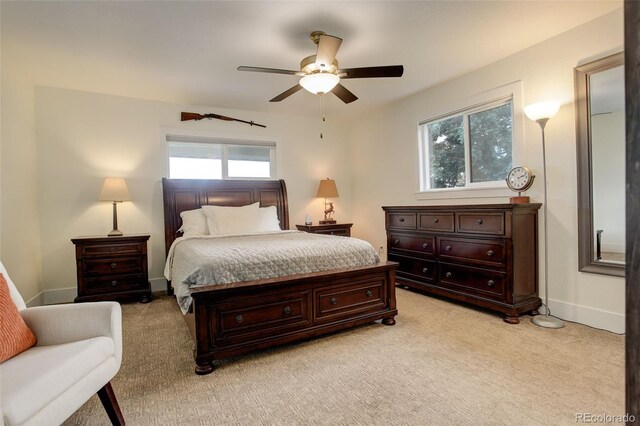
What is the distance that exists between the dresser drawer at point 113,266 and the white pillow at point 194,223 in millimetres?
594

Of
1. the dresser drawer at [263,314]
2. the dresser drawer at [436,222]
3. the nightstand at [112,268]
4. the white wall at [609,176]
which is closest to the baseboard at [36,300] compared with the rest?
the nightstand at [112,268]

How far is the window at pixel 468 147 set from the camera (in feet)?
11.0

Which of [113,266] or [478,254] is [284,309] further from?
[113,266]

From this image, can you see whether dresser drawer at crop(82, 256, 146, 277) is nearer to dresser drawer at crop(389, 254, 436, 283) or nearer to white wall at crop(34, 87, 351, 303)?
white wall at crop(34, 87, 351, 303)

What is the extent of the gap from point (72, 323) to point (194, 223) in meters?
2.47

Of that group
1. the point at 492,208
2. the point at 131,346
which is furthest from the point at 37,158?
the point at 492,208

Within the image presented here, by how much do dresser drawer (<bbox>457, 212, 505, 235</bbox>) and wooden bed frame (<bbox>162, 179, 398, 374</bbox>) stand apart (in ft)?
3.15

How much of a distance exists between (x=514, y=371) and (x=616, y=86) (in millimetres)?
2426

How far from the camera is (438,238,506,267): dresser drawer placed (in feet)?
9.25

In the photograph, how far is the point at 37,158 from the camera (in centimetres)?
362

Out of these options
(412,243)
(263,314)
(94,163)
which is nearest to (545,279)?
(412,243)

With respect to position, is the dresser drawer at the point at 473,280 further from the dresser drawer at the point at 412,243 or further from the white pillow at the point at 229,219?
the white pillow at the point at 229,219

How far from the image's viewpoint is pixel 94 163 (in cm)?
388

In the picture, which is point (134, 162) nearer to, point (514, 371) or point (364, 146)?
point (364, 146)
